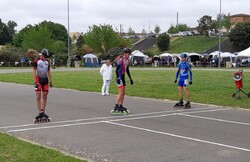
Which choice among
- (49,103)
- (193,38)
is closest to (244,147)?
(49,103)

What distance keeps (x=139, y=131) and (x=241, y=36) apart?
72.0m

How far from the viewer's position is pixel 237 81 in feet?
58.3

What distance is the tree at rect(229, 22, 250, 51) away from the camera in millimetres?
78312

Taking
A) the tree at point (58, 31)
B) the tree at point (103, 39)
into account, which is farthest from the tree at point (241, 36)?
the tree at point (58, 31)

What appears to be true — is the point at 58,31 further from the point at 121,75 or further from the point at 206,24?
the point at 121,75

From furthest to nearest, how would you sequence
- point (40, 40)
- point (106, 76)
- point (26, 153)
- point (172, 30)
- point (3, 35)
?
point (172, 30), point (3, 35), point (40, 40), point (106, 76), point (26, 153)

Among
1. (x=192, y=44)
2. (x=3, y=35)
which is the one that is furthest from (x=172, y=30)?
(x=3, y=35)

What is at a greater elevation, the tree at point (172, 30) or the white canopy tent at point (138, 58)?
the tree at point (172, 30)

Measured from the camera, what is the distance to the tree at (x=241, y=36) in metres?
78.3

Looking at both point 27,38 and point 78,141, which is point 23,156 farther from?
point 27,38

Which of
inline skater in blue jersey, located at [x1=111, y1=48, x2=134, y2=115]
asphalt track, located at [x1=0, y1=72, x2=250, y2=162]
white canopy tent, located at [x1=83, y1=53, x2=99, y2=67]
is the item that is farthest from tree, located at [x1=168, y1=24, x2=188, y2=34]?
inline skater in blue jersey, located at [x1=111, y1=48, x2=134, y2=115]

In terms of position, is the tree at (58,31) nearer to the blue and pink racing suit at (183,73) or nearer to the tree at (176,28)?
the tree at (176,28)

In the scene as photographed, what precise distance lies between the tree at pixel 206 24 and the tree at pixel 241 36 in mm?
12216

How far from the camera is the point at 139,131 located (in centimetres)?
1003
